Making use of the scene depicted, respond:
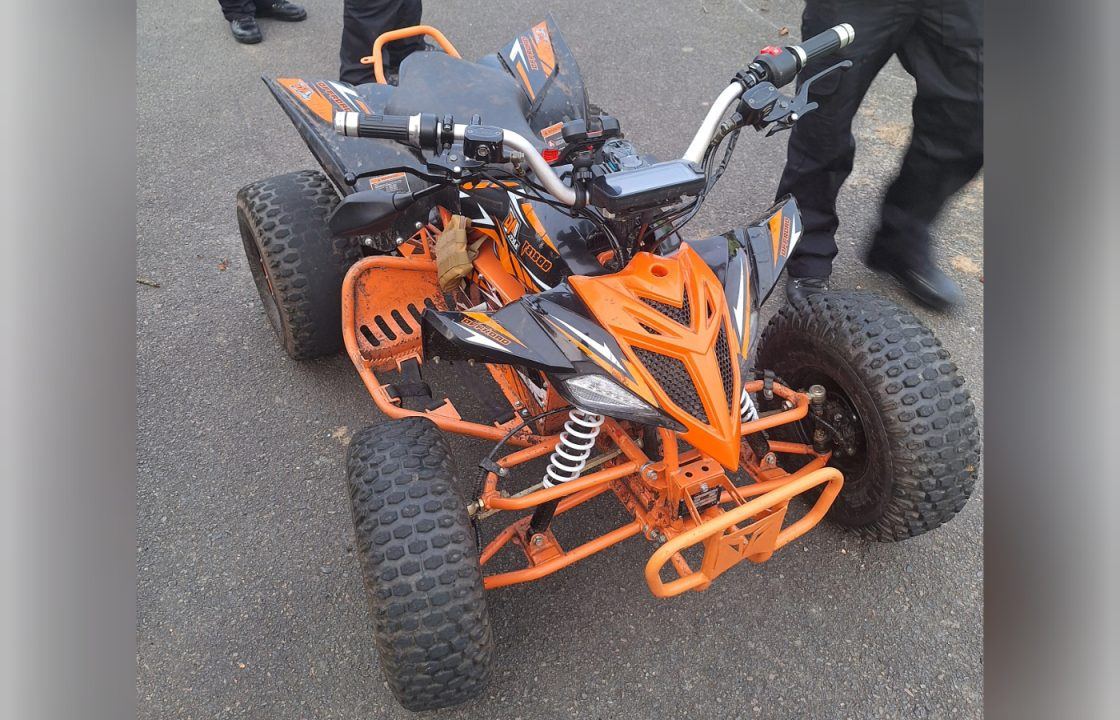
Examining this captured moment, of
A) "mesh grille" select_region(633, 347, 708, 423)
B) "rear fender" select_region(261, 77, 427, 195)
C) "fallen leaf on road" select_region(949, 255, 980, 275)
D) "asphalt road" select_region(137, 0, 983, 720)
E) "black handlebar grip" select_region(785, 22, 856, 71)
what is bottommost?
"asphalt road" select_region(137, 0, 983, 720)

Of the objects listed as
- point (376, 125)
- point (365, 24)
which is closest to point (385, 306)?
point (376, 125)

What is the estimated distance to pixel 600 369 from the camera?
6.72 ft

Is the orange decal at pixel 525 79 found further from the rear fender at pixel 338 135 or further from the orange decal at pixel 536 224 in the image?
the orange decal at pixel 536 224

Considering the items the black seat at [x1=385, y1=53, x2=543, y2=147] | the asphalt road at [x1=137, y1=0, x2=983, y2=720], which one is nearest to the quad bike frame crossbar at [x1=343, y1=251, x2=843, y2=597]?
the asphalt road at [x1=137, y1=0, x2=983, y2=720]

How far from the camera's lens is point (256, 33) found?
5.79 m

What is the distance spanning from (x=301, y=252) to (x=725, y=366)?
6.06 feet

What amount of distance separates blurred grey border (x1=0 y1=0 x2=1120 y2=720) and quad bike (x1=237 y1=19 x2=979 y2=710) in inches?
35.8

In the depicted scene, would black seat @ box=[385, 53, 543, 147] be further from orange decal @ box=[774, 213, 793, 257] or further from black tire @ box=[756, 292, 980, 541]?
black tire @ box=[756, 292, 980, 541]

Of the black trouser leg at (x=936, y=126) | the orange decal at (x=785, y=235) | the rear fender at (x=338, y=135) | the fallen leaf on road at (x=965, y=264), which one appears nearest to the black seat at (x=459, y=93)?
the rear fender at (x=338, y=135)

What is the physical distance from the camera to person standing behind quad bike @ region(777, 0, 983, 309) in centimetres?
322

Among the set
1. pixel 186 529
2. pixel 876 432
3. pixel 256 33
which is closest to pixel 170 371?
pixel 186 529
